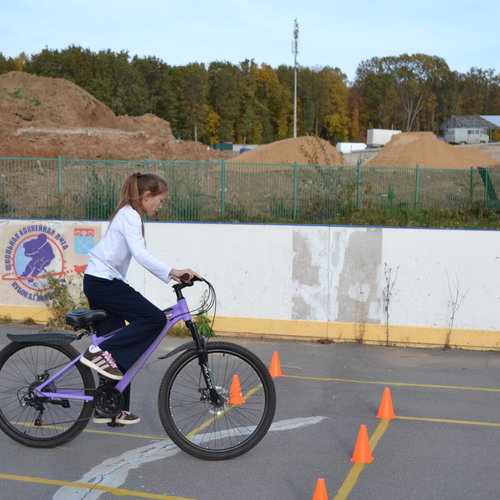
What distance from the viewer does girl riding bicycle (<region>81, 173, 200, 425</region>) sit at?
5.41 m

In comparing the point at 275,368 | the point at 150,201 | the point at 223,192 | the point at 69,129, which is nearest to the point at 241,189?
the point at 223,192

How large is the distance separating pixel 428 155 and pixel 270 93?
83452mm

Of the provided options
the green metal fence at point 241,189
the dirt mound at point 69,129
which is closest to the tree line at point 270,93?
the dirt mound at point 69,129

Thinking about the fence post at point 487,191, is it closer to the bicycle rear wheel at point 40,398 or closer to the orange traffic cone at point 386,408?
the orange traffic cone at point 386,408

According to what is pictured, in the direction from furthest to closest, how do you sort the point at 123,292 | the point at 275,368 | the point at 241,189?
the point at 241,189, the point at 275,368, the point at 123,292

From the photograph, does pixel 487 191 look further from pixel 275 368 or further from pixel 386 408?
pixel 386 408

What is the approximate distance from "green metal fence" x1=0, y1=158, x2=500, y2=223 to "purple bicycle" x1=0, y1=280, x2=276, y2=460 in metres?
10.2

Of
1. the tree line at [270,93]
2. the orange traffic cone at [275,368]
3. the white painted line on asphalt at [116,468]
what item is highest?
the tree line at [270,93]

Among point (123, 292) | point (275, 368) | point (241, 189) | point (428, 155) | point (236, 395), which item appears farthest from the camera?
point (428, 155)

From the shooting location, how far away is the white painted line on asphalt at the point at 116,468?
4.87m

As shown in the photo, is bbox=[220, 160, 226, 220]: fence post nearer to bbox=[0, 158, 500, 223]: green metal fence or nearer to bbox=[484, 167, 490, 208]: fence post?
bbox=[0, 158, 500, 223]: green metal fence

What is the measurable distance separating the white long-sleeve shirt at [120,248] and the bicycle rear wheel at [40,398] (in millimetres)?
618

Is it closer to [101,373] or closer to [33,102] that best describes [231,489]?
[101,373]

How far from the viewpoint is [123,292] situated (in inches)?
214
